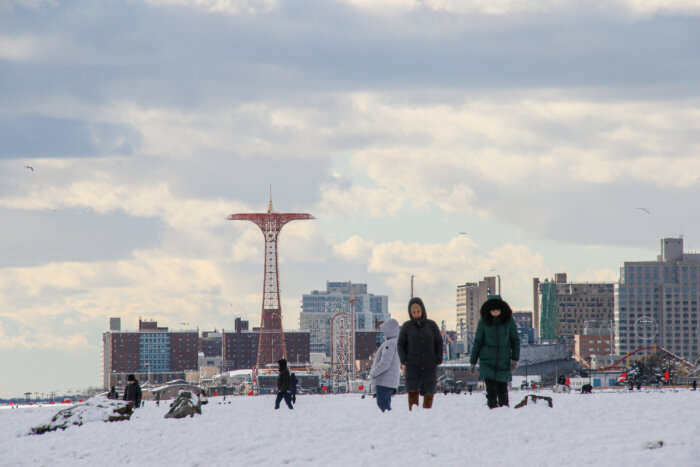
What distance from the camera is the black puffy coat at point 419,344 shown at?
72.9 ft

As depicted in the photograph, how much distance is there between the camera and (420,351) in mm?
22203

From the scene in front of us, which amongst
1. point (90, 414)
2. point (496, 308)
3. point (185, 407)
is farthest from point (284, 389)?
point (496, 308)

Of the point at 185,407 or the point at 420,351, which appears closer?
the point at 420,351

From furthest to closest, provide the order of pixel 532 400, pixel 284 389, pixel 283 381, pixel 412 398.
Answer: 1. pixel 283 381
2. pixel 284 389
3. pixel 412 398
4. pixel 532 400

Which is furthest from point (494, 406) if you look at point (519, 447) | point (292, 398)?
point (292, 398)

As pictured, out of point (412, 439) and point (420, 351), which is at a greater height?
point (420, 351)

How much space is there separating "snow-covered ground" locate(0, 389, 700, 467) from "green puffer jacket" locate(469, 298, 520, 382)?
89cm

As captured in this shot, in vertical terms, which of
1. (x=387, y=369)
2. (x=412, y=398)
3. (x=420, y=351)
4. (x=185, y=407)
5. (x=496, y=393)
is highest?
(x=420, y=351)

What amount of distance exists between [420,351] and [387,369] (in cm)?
152

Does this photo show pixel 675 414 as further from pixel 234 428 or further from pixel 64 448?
pixel 64 448

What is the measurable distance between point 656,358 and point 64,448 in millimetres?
112920

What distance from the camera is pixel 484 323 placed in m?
21.9

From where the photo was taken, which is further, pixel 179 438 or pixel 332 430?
pixel 179 438

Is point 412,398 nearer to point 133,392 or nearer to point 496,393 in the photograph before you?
point 496,393
